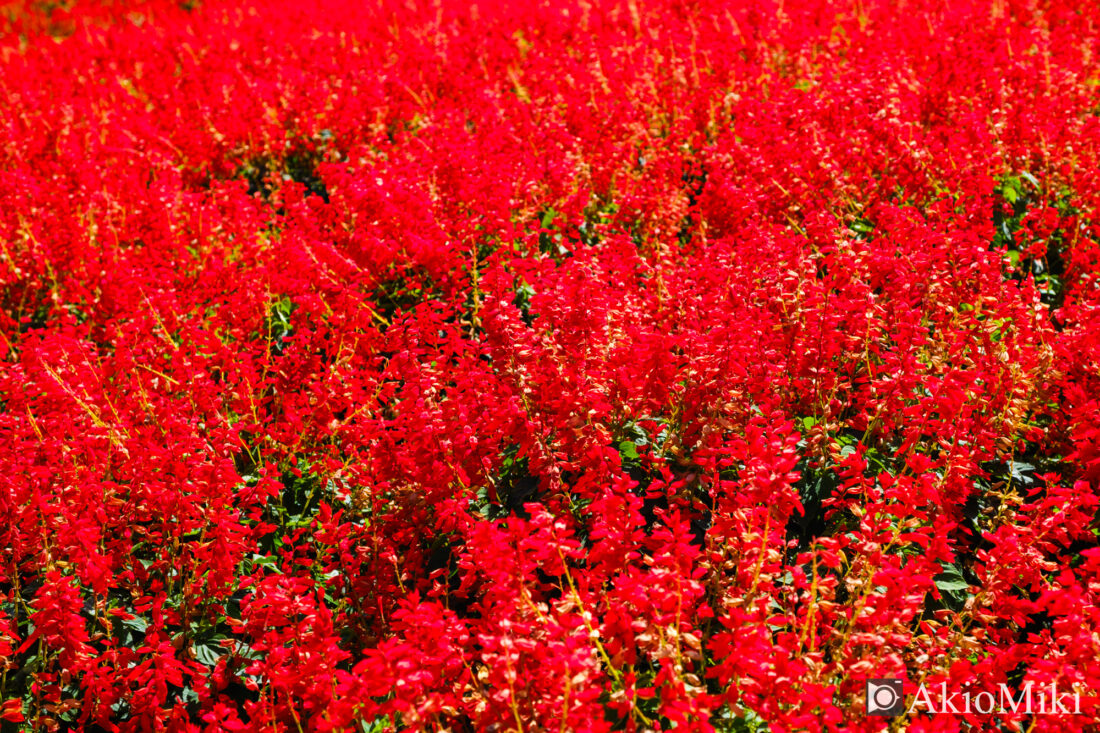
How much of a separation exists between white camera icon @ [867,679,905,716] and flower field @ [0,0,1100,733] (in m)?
0.03

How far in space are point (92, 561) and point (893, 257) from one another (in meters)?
4.18

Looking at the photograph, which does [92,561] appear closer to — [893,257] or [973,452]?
[973,452]

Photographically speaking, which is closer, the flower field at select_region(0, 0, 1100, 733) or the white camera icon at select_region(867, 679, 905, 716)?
the white camera icon at select_region(867, 679, 905, 716)

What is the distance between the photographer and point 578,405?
403 cm

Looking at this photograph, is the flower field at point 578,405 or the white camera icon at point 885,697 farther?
the flower field at point 578,405

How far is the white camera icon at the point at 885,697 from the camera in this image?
3.01m

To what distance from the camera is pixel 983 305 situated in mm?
5176

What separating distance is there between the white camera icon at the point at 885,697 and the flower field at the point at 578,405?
0.09 ft

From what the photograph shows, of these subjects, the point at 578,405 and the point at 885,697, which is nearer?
the point at 885,697

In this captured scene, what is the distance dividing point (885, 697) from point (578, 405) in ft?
5.66

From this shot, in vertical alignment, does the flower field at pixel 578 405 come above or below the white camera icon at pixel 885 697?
above

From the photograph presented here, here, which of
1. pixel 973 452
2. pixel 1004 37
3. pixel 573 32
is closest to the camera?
pixel 973 452

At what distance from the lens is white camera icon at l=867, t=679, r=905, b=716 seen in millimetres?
3012

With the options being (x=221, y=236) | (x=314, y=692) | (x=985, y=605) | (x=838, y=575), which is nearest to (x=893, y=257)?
(x=838, y=575)
